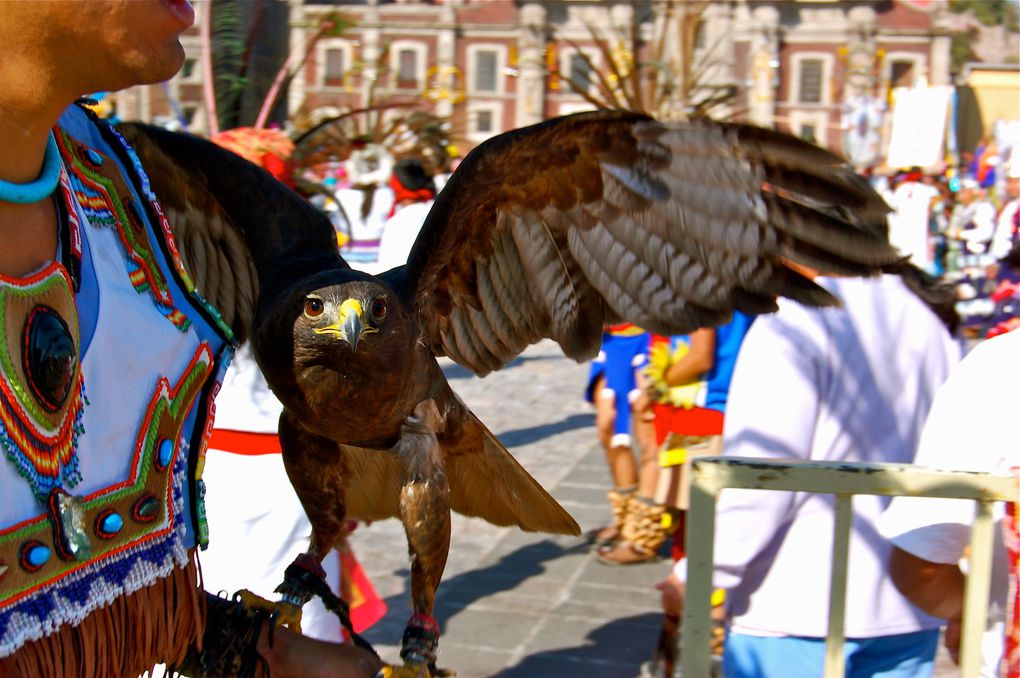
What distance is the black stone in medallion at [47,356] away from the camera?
1.29 meters

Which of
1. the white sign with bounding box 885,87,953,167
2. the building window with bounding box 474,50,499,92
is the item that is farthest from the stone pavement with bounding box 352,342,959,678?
the building window with bounding box 474,50,499,92

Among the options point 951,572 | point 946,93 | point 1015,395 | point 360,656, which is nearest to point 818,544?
point 951,572

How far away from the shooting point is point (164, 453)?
61.0 inches

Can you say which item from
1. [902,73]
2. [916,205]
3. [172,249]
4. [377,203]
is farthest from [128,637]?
[902,73]

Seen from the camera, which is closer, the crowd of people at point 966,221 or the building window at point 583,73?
the building window at point 583,73

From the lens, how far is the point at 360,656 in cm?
171

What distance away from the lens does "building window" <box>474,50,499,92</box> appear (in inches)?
2302

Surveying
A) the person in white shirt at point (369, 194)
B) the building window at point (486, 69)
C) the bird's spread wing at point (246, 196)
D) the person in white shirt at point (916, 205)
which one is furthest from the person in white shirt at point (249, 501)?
the building window at point (486, 69)

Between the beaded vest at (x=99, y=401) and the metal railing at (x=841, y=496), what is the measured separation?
3.54 ft

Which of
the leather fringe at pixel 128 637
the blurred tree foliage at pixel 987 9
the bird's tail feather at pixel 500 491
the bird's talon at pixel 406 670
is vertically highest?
the blurred tree foliage at pixel 987 9

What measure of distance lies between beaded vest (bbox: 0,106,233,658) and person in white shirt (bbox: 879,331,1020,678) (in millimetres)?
1583

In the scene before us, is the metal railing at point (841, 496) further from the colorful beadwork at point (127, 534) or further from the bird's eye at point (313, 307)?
the colorful beadwork at point (127, 534)

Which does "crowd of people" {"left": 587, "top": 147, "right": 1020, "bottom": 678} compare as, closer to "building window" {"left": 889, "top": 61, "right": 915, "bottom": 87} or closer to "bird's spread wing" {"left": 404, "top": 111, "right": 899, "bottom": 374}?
"bird's spread wing" {"left": 404, "top": 111, "right": 899, "bottom": 374}

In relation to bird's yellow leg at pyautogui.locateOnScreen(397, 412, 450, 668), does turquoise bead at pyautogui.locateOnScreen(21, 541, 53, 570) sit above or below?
above
